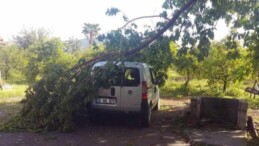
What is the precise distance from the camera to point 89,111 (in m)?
9.91

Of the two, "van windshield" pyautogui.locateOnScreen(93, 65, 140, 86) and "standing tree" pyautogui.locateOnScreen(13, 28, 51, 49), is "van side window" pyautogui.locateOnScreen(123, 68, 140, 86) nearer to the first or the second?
"van windshield" pyautogui.locateOnScreen(93, 65, 140, 86)

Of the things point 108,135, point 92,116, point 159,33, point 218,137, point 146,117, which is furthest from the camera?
point 92,116

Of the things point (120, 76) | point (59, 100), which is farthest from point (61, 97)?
point (120, 76)

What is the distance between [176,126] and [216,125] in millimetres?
1269

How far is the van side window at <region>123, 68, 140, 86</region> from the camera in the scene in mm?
9609

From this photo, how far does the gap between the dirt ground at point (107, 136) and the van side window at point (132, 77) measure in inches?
53.9

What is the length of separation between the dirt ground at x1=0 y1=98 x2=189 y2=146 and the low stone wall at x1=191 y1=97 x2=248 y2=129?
44.2 inches

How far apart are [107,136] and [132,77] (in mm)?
1943

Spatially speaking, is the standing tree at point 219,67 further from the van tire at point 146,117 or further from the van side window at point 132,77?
the van side window at point 132,77

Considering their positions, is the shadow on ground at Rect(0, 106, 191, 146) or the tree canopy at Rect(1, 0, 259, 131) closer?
the shadow on ground at Rect(0, 106, 191, 146)

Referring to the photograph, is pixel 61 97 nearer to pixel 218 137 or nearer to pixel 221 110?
pixel 218 137

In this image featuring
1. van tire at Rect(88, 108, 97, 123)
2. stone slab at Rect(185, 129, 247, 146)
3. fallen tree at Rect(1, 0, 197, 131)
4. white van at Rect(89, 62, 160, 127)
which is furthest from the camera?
van tire at Rect(88, 108, 97, 123)

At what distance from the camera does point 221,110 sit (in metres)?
11.0

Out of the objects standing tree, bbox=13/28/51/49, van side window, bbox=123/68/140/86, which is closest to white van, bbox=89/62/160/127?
van side window, bbox=123/68/140/86
